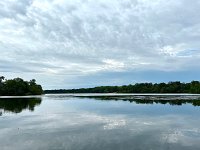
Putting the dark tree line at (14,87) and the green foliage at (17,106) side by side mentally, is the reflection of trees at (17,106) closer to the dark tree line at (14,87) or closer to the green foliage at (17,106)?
the green foliage at (17,106)

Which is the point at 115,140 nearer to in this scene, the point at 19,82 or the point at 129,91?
the point at 19,82

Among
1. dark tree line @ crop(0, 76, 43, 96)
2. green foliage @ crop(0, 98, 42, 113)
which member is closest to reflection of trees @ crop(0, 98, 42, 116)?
green foliage @ crop(0, 98, 42, 113)

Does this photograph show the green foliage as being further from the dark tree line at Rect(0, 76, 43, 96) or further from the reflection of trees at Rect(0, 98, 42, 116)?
the dark tree line at Rect(0, 76, 43, 96)

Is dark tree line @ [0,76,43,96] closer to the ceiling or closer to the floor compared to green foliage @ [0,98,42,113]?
closer to the ceiling

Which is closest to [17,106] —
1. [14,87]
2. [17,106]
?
[17,106]

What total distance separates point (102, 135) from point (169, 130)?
17.2ft

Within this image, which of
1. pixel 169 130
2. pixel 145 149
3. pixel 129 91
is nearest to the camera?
pixel 145 149

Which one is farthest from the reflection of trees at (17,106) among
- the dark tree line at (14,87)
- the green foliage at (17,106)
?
the dark tree line at (14,87)

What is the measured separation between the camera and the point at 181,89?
152m

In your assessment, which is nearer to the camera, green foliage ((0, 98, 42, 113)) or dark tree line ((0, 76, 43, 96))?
green foliage ((0, 98, 42, 113))

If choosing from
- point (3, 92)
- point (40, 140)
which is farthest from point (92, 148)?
point (3, 92)

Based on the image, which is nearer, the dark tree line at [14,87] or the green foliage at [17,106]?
the green foliage at [17,106]

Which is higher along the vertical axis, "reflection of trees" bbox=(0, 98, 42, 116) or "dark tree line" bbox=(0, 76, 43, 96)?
"dark tree line" bbox=(0, 76, 43, 96)

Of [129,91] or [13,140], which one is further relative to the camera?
[129,91]
